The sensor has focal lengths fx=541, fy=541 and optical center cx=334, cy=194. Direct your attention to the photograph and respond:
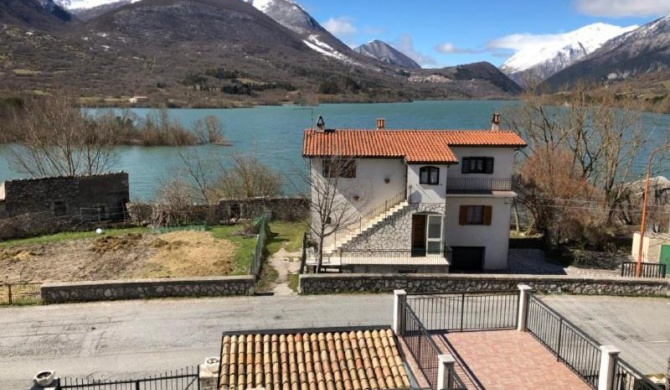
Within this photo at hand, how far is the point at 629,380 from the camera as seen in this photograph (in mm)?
12453

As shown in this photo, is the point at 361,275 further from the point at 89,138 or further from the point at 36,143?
the point at 89,138

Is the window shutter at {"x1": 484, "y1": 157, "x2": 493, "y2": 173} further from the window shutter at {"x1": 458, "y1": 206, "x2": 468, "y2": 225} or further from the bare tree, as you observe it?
the bare tree

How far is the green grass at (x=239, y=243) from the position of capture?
25125mm

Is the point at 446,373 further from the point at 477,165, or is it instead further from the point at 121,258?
the point at 121,258

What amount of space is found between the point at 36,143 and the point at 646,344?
43698mm

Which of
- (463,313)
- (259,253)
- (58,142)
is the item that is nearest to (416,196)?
(259,253)

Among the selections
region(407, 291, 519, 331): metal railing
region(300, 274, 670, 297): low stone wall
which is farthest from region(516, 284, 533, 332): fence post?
region(300, 274, 670, 297): low stone wall

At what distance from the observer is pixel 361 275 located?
72.5 ft

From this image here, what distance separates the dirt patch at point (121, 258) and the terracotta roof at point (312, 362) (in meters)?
12.1

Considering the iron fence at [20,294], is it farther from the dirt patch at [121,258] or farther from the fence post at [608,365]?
the fence post at [608,365]

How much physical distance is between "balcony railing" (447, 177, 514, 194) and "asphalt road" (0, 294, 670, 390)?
8104 mm

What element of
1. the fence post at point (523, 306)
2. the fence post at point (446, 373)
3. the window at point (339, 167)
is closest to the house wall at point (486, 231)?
the window at point (339, 167)

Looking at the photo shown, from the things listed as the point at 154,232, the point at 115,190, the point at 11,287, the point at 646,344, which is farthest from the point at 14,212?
the point at 646,344

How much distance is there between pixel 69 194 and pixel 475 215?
2490 cm
